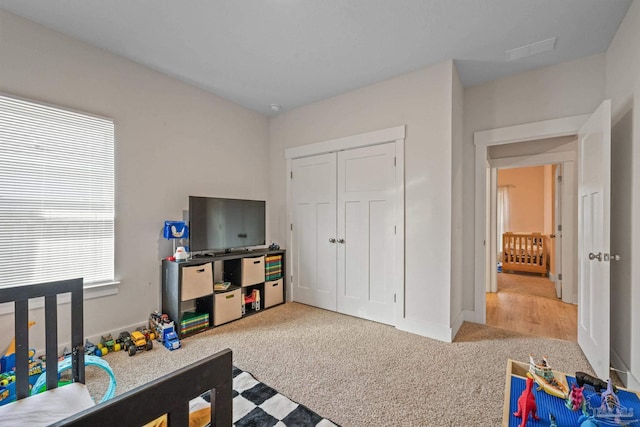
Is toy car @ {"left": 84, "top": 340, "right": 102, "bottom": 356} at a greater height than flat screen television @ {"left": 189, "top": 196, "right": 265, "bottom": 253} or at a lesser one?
lesser

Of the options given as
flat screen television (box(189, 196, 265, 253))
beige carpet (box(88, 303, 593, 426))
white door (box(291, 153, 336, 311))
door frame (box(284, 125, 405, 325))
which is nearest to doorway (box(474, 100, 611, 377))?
beige carpet (box(88, 303, 593, 426))

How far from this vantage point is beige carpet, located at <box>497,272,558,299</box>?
443 centimetres

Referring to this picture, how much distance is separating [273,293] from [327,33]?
294 centimetres

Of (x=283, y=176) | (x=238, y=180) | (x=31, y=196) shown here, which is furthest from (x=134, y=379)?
(x=283, y=176)

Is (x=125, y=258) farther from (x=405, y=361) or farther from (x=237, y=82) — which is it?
(x=405, y=361)

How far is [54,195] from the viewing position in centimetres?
229

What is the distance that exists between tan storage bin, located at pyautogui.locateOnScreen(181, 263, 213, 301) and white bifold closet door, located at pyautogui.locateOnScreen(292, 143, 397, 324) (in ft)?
4.09

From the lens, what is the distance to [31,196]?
2.17 meters

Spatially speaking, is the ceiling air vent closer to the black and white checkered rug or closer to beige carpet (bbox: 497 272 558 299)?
the black and white checkered rug

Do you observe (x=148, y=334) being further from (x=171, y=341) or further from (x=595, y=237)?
(x=595, y=237)

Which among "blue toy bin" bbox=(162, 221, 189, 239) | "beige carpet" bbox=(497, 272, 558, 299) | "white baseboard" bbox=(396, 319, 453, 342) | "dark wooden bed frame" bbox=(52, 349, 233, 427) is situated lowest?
"beige carpet" bbox=(497, 272, 558, 299)

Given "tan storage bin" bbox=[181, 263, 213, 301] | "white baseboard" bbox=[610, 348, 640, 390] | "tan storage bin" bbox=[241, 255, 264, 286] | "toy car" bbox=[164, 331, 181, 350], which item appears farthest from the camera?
"tan storage bin" bbox=[241, 255, 264, 286]

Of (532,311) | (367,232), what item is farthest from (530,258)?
(367,232)

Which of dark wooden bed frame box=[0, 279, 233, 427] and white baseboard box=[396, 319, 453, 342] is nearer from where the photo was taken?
dark wooden bed frame box=[0, 279, 233, 427]
